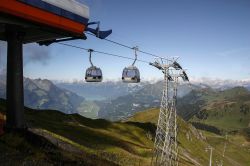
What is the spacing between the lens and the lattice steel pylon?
50.2 m

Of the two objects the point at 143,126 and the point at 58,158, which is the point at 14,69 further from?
the point at 143,126

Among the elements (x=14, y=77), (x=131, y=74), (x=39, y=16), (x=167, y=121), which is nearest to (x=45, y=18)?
(x=39, y=16)

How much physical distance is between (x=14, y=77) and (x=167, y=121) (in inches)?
1088

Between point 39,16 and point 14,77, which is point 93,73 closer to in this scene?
point 14,77

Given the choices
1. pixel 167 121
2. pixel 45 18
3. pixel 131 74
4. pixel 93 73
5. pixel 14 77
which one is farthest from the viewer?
pixel 167 121

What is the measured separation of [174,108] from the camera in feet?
173

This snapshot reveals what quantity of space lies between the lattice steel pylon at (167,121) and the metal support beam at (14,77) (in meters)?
24.9

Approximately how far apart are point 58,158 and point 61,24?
10.6 meters

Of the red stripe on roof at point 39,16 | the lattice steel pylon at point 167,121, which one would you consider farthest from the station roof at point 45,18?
the lattice steel pylon at point 167,121

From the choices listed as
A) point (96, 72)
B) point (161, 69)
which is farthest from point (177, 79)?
point (96, 72)

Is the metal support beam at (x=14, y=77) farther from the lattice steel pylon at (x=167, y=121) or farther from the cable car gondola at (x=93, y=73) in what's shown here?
the lattice steel pylon at (x=167, y=121)

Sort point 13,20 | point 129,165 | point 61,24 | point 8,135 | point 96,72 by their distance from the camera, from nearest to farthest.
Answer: point 13,20, point 8,135, point 61,24, point 96,72, point 129,165

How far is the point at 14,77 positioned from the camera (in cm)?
2881

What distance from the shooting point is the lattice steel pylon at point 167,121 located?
165 feet
